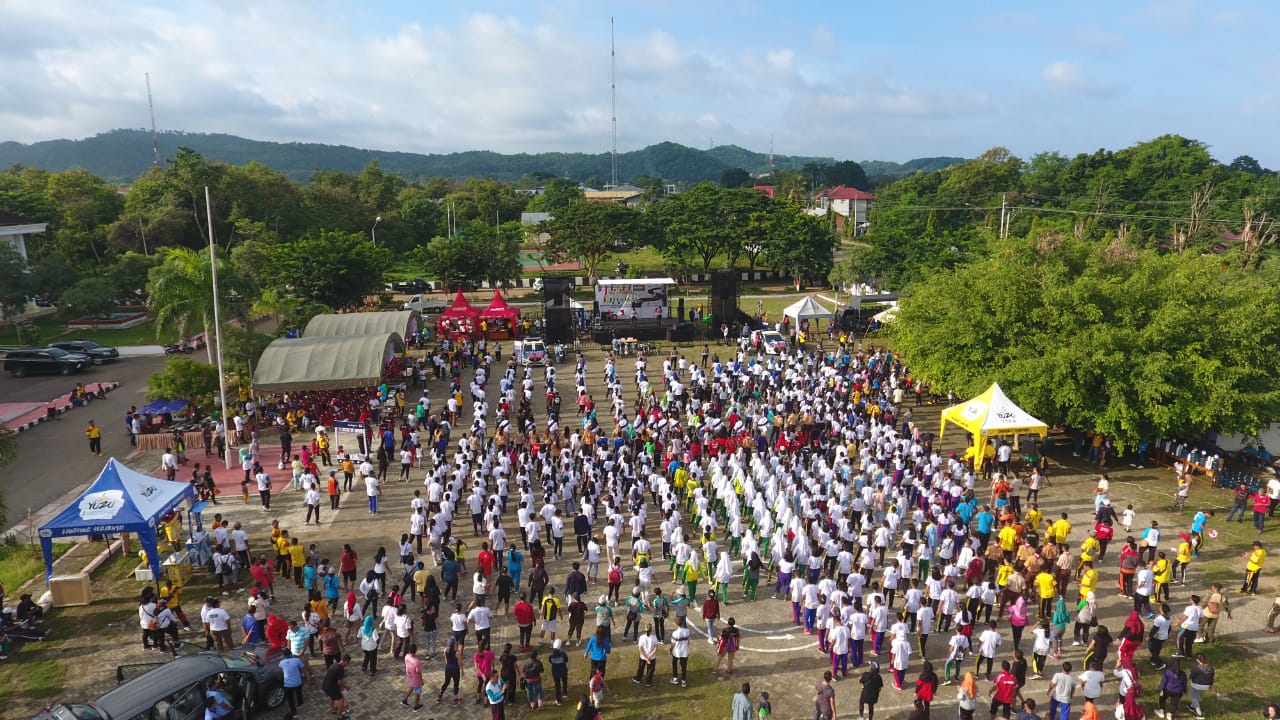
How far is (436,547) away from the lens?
1373 centimetres

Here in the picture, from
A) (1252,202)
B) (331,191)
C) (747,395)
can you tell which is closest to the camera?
(747,395)

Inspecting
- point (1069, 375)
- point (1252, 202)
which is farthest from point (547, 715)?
point (1252, 202)

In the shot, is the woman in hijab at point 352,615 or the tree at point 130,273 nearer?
the woman in hijab at point 352,615

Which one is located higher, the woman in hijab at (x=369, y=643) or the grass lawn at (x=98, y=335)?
the grass lawn at (x=98, y=335)

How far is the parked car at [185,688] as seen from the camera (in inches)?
337

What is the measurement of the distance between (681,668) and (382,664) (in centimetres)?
452

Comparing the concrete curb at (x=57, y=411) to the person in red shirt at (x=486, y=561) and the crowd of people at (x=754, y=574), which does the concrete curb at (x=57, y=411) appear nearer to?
the crowd of people at (x=754, y=574)

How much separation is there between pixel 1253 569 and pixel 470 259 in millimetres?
41079

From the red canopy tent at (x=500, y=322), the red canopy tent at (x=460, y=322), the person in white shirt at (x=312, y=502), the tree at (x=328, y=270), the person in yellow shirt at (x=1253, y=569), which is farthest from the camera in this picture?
the red canopy tent at (x=500, y=322)

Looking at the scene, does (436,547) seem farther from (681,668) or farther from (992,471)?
(992,471)

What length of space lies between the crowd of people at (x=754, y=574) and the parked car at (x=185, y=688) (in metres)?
0.52

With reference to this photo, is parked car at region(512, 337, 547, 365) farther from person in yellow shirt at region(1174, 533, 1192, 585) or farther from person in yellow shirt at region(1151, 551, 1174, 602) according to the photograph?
person in yellow shirt at region(1151, 551, 1174, 602)

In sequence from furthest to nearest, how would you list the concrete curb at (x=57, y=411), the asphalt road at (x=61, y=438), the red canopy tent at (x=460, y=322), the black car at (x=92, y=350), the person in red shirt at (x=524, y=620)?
the red canopy tent at (x=460, y=322) < the black car at (x=92, y=350) < the concrete curb at (x=57, y=411) < the asphalt road at (x=61, y=438) < the person in red shirt at (x=524, y=620)

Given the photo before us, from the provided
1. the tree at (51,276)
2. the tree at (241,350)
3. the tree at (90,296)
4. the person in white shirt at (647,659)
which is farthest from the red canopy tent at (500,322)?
the person in white shirt at (647,659)
